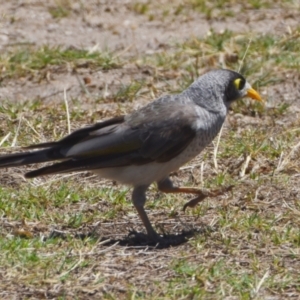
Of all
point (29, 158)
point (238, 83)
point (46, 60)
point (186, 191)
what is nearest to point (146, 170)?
point (186, 191)

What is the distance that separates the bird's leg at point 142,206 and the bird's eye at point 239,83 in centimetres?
113

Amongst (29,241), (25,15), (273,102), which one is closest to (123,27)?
(25,15)

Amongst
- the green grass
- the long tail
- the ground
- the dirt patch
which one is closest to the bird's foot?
the ground

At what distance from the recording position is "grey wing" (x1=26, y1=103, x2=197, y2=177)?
21.9ft

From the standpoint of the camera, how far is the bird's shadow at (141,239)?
6.59 m

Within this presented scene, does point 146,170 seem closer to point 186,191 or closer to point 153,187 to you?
point 186,191

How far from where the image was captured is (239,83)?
738 cm

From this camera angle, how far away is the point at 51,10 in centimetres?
1191

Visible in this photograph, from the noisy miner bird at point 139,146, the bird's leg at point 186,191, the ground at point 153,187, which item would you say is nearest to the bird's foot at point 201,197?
the bird's leg at point 186,191

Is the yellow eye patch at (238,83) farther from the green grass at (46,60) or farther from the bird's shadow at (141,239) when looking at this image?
the green grass at (46,60)

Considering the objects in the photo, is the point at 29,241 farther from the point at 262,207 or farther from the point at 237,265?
the point at 262,207

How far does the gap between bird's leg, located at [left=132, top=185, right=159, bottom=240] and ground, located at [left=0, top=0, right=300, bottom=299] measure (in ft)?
0.39

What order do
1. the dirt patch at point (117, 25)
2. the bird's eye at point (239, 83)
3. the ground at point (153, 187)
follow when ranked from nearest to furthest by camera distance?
the ground at point (153, 187)
the bird's eye at point (239, 83)
the dirt patch at point (117, 25)

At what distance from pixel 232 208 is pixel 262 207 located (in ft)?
0.74
